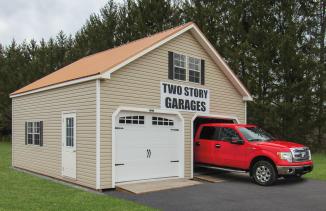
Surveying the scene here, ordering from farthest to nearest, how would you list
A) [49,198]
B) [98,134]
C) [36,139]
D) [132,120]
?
1. [36,139]
2. [132,120]
3. [98,134]
4. [49,198]

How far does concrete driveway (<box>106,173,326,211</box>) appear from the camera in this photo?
32.2 ft

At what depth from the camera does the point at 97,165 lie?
39.1 feet

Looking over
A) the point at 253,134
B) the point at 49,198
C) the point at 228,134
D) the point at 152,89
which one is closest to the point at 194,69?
the point at 152,89

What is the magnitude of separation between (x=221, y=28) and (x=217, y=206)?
2359cm

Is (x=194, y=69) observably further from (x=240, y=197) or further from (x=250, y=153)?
(x=240, y=197)

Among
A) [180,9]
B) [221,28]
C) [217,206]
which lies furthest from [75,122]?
[180,9]

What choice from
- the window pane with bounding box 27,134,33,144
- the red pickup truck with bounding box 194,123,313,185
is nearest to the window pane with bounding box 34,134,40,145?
the window pane with bounding box 27,134,33,144

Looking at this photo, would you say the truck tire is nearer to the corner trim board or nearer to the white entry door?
the corner trim board

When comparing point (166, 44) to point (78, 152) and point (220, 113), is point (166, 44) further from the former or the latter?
point (78, 152)

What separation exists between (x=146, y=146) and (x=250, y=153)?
11.5 feet

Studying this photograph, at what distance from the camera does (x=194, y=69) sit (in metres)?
15.6

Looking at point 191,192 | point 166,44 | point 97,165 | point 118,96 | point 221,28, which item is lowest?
Result: point 191,192

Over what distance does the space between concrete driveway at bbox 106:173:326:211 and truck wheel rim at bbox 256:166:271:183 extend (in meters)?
0.31

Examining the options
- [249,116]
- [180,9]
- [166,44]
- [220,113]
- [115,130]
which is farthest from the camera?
[180,9]
